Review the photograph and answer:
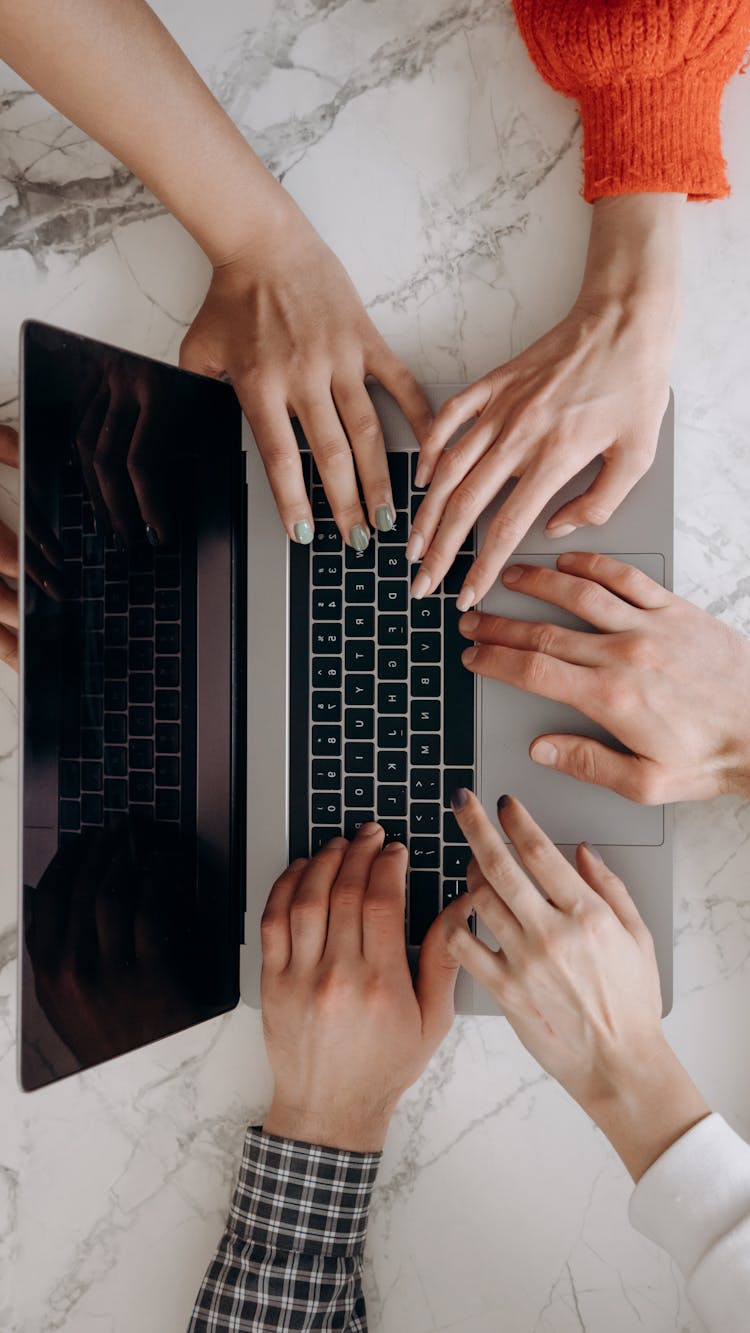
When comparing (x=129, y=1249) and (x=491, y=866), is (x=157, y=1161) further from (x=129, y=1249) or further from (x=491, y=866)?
(x=491, y=866)

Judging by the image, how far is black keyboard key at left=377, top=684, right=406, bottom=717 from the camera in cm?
90

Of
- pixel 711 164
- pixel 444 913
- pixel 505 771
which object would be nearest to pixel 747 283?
pixel 711 164

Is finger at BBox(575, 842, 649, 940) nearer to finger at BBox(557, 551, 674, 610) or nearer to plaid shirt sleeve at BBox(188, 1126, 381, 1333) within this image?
finger at BBox(557, 551, 674, 610)

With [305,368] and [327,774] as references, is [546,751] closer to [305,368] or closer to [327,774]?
[327,774]

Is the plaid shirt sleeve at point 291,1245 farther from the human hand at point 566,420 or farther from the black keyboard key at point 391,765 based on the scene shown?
the human hand at point 566,420

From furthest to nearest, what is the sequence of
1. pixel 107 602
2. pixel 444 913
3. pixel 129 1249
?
1. pixel 129 1249
2. pixel 444 913
3. pixel 107 602

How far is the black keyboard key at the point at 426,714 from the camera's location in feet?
2.96

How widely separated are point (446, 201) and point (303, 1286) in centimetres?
113

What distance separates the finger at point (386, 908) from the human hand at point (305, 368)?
0.32 metres

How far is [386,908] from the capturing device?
0.89 m

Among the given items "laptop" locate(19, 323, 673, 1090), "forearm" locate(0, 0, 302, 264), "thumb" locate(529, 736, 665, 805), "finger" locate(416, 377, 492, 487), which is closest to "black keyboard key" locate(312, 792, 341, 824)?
"laptop" locate(19, 323, 673, 1090)

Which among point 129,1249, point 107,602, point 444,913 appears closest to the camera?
point 107,602

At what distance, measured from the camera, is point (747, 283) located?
0.94m

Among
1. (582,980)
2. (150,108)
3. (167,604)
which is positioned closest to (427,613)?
(167,604)
